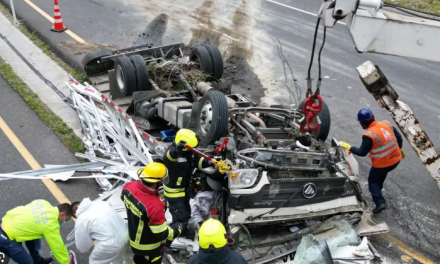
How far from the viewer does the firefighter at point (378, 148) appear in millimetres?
5699

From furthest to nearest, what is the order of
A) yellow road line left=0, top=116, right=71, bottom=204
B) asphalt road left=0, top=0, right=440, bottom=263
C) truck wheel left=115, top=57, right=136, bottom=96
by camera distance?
truck wheel left=115, top=57, right=136, bottom=96, asphalt road left=0, top=0, right=440, bottom=263, yellow road line left=0, top=116, right=71, bottom=204

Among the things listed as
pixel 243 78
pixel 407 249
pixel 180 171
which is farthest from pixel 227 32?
A: pixel 407 249

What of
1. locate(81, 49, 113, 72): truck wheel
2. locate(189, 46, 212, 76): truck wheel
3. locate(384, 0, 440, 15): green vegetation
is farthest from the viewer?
locate(384, 0, 440, 15): green vegetation

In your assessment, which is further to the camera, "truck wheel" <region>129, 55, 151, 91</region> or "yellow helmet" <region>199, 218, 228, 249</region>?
"truck wheel" <region>129, 55, 151, 91</region>

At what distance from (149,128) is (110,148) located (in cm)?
68

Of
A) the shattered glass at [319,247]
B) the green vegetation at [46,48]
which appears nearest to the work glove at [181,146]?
the shattered glass at [319,247]

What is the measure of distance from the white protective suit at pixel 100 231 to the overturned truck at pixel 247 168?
921mm

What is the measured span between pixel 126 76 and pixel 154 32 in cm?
576

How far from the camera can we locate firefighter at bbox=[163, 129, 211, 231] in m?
4.87

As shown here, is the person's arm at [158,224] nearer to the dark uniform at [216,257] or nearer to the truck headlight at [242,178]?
the dark uniform at [216,257]

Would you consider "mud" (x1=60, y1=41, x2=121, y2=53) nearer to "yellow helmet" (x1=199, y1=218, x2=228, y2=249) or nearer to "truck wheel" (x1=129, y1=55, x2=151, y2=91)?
"truck wheel" (x1=129, y1=55, x2=151, y2=91)

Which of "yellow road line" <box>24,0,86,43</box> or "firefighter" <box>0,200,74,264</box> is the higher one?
"firefighter" <box>0,200,74,264</box>

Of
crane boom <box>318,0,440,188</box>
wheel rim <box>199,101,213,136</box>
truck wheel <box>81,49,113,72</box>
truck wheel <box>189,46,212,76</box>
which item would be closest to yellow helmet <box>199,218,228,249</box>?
wheel rim <box>199,101,213,136</box>

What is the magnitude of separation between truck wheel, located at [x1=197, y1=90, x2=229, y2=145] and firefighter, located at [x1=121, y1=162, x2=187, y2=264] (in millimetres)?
1550
